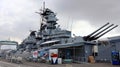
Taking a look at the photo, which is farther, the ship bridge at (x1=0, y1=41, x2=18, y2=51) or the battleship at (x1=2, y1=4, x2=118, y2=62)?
the ship bridge at (x1=0, y1=41, x2=18, y2=51)

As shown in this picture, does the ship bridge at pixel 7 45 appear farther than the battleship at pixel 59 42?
Yes

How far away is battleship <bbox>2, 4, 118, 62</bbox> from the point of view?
46719mm

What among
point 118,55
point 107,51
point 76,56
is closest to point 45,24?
point 76,56

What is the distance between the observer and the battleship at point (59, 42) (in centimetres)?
4672

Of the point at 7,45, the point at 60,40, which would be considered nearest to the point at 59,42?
the point at 60,40

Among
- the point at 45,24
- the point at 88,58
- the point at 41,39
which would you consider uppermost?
the point at 45,24

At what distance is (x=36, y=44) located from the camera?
75.7 metres

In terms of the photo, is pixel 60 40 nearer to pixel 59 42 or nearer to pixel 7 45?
pixel 59 42

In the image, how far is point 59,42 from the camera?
58.7m

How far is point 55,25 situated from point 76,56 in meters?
25.5

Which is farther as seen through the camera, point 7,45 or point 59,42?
point 7,45

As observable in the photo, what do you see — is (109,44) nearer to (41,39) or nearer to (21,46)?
(41,39)

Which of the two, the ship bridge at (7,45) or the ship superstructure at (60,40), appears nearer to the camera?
the ship superstructure at (60,40)

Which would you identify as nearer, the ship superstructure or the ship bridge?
the ship superstructure
